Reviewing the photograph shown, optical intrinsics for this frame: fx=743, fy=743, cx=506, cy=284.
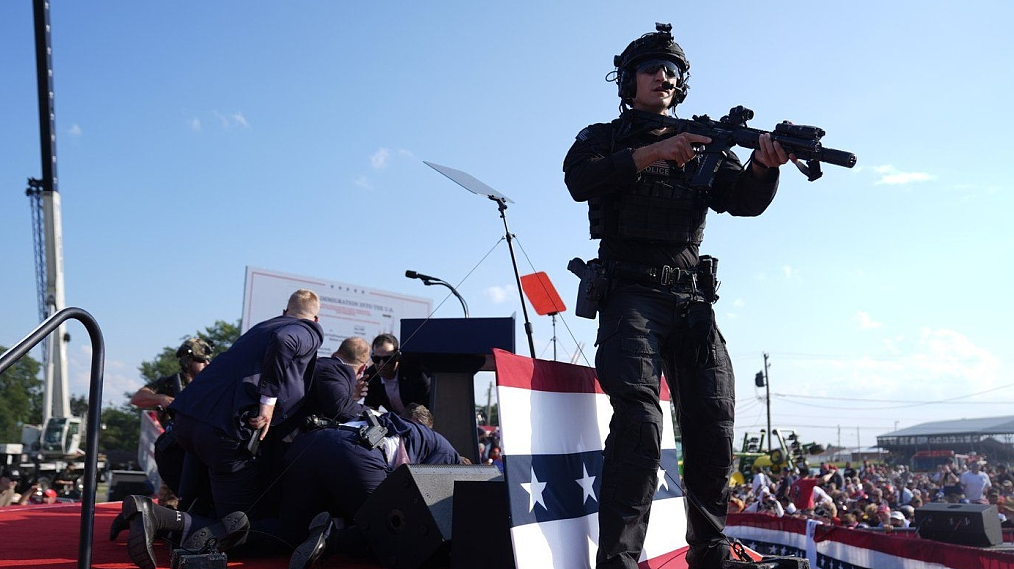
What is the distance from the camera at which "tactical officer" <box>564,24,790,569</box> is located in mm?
2705

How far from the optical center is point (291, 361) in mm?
3932

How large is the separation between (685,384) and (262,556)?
7.95ft

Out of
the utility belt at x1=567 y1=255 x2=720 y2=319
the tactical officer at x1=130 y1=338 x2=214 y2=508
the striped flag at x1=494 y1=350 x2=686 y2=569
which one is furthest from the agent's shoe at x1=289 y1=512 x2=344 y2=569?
the tactical officer at x1=130 y1=338 x2=214 y2=508

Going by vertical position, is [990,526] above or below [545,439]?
below

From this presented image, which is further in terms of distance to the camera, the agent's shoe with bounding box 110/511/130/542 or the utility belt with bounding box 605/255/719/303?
the agent's shoe with bounding box 110/511/130/542

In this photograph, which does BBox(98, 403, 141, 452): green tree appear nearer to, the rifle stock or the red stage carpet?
the red stage carpet

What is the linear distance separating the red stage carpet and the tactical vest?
2.06m

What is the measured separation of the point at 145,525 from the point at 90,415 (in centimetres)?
65

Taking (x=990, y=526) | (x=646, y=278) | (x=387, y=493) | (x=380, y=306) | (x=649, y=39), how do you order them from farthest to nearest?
(x=380, y=306), (x=990, y=526), (x=387, y=493), (x=649, y=39), (x=646, y=278)

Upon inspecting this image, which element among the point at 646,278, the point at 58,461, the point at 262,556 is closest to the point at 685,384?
the point at 646,278

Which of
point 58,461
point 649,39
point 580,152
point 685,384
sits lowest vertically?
point 58,461

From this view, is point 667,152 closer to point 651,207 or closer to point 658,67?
point 651,207

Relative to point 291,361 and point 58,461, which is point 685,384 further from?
point 58,461

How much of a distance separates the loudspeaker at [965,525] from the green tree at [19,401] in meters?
74.2
